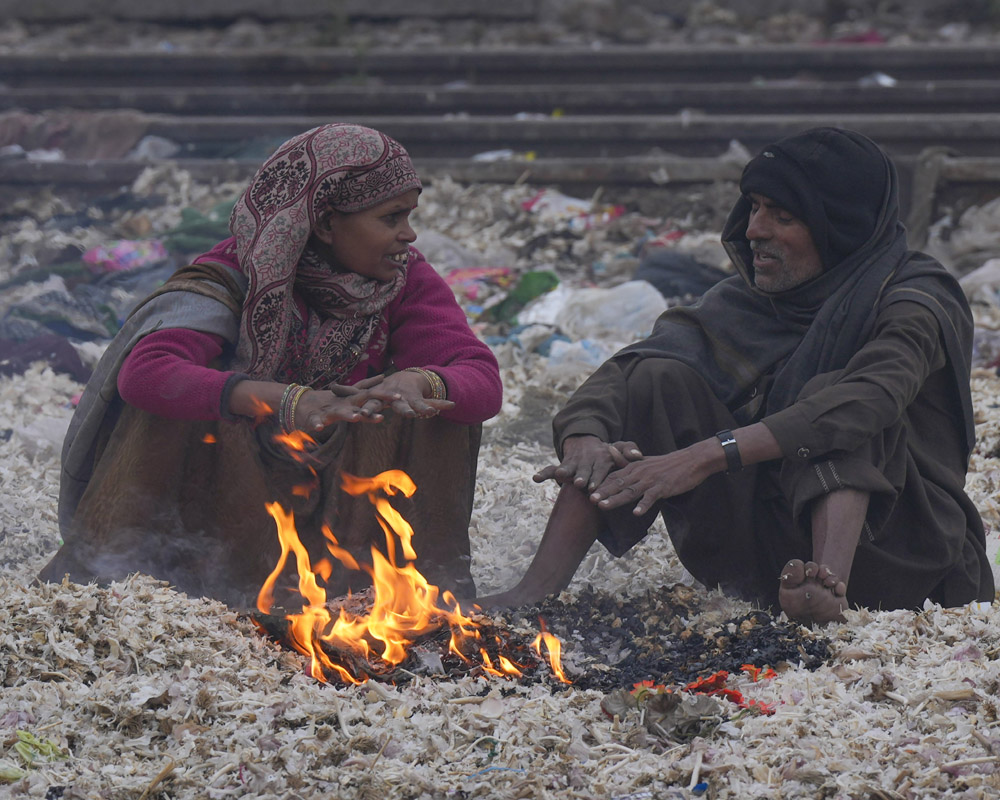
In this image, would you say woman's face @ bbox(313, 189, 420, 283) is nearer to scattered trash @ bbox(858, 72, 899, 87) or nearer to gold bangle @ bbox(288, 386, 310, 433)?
gold bangle @ bbox(288, 386, 310, 433)

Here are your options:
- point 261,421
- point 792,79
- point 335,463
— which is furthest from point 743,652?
point 792,79

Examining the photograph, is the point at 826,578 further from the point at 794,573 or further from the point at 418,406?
the point at 418,406

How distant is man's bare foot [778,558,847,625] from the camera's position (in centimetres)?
307

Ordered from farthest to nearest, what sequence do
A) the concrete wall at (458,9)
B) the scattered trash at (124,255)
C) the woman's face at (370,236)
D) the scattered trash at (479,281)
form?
the concrete wall at (458,9) < the scattered trash at (124,255) < the scattered trash at (479,281) < the woman's face at (370,236)

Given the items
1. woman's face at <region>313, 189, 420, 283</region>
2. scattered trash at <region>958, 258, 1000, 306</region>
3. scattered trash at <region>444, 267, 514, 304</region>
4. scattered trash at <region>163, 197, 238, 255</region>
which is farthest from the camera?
scattered trash at <region>163, 197, 238, 255</region>

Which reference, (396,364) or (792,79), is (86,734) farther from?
(792,79)

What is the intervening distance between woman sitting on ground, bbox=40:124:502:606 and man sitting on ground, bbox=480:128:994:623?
354mm

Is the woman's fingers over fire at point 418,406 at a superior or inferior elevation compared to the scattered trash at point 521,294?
superior

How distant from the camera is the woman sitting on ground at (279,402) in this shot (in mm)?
3256

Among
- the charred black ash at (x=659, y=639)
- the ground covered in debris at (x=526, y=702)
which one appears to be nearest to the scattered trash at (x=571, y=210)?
the ground covered in debris at (x=526, y=702)

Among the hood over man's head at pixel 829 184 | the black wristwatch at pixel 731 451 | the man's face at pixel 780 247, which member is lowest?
the black wristwatch at pixel 731 451

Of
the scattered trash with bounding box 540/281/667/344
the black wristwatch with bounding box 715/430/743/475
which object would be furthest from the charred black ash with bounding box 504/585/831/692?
the scattered trash with bounding box 540/281/667/344

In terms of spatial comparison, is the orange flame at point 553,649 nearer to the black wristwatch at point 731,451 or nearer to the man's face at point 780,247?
the black wristwatch at point 731,451

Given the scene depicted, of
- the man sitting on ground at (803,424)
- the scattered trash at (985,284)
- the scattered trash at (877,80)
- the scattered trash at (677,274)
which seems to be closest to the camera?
the man sitting on ground at (803,424)
